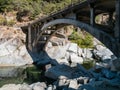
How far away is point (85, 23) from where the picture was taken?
1061 inches

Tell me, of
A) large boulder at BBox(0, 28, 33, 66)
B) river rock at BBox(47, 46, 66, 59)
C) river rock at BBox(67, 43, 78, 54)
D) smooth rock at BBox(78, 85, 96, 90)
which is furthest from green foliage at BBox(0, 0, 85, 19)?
smooth rock at BBox(78, 85, 96, 90)

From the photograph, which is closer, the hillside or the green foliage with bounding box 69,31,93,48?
the hillside

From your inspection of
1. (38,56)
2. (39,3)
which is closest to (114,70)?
(38,56)

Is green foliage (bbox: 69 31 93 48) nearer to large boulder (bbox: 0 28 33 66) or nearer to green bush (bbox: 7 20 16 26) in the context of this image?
large boulder (bbox: 0 28 33 66)

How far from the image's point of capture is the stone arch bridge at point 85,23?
22.2m

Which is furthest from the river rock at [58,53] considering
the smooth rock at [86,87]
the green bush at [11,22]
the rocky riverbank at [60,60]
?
the smooth rock at [86,87]

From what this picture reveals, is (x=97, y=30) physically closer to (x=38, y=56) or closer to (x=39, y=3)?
(x=38, y=56)

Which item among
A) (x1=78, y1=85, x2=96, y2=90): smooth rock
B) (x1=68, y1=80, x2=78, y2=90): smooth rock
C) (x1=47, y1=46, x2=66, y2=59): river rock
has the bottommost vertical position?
(x1=47, y1=46, x2=66, y2=59): river rock

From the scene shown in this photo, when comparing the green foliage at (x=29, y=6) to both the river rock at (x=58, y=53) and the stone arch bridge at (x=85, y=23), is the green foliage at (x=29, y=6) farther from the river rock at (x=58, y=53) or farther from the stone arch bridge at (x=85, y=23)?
the river rock at (x=58, y=53)

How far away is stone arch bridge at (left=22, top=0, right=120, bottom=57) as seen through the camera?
22219 mm

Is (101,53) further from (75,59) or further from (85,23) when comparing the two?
(85,23)

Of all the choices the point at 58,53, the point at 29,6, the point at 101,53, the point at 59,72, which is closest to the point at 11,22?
the point at 29,6

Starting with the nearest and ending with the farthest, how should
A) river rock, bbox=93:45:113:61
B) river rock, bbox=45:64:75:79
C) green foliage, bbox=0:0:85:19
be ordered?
river rock, bbox=45:64:75:79, river rock, bbox=93:45:113:61, green foliage, bbox=0:0:85:19

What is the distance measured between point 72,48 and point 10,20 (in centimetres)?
1199
